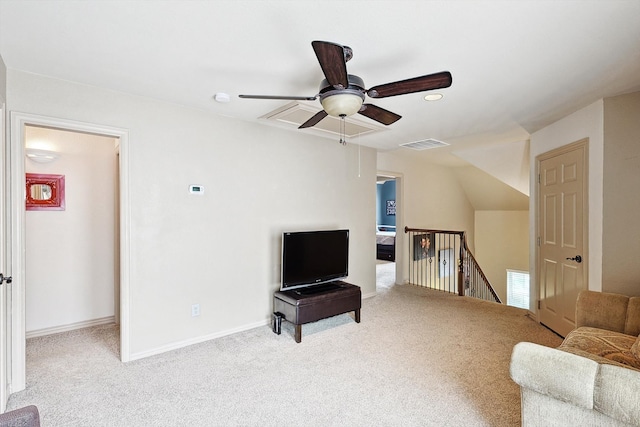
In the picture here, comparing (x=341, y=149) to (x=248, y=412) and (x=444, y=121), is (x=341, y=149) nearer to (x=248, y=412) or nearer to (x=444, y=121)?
(x=444, y=121)

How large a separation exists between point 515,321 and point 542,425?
103 inches

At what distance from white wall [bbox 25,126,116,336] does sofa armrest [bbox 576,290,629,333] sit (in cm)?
491

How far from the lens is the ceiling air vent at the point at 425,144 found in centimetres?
476

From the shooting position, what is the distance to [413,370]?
2764 millimetres

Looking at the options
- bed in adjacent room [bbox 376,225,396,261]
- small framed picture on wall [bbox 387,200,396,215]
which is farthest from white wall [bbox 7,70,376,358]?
small framed picture on wall [bbox 387,200,396,215]

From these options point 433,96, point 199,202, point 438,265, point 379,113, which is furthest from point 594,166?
point 438,265

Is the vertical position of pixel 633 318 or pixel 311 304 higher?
pixel 633 318

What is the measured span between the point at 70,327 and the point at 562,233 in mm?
5662

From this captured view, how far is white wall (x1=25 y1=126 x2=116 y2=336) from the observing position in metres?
3.57

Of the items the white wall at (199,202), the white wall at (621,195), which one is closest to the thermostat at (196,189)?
the white wall at (199,202)

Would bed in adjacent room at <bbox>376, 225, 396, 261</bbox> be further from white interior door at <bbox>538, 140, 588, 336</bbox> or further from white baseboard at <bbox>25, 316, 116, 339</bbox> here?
white baseboard at <bbox>25, 316, 116, 339</bbox>

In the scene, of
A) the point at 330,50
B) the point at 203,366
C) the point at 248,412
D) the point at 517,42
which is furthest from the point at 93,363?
the point at 517,42

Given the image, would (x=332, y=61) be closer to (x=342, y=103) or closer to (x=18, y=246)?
(x=342, y=103)

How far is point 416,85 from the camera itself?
1.88 m
